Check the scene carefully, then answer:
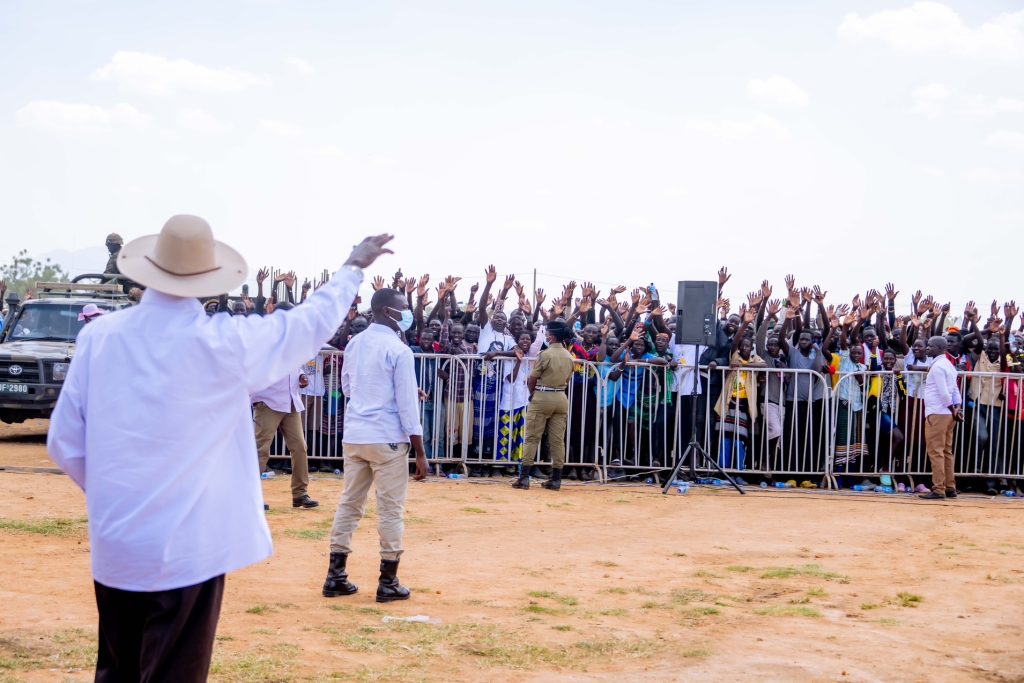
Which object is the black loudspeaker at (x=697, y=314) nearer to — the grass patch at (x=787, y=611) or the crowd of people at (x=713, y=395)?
the crowd of people at (x=713, y=395)

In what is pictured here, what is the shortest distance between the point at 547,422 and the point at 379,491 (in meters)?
6.57

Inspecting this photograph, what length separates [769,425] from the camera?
584 inches

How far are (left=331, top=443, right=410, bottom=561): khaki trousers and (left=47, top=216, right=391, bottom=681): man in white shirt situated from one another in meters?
3.84

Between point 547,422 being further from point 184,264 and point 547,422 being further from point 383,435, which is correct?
point 184,264

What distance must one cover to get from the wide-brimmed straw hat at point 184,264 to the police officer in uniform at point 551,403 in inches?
392

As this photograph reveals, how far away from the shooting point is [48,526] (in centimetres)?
1009

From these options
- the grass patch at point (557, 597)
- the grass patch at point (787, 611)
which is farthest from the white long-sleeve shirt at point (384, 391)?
the grass patch at point (787, 611)

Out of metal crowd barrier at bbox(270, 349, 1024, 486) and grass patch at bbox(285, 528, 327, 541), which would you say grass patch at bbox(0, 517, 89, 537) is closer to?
grass patch at bbox(285, 528, 327, 541)

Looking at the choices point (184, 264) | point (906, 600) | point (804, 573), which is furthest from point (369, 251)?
point (804, 573)

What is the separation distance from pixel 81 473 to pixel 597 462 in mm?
11606

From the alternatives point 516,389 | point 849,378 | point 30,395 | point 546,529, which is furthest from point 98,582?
point 30,395

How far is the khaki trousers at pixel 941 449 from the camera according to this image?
13.8 meters

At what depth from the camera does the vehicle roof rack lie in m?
17.3

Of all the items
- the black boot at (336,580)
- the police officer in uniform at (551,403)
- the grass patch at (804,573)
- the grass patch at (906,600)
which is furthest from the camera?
the police officer in uniform at (551,403)
